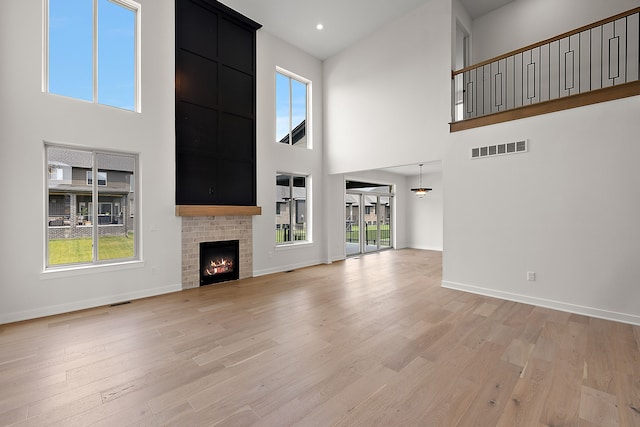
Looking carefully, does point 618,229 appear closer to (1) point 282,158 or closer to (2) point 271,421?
(2) point 271,421

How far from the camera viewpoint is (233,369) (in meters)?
2.60

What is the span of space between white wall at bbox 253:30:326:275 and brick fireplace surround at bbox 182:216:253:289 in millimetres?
180

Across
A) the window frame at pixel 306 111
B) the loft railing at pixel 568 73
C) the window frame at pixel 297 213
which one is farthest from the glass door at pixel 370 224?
the loft railing at pixel 568 73

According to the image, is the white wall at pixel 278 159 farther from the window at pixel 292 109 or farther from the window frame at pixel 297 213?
the window at pixel 292 109

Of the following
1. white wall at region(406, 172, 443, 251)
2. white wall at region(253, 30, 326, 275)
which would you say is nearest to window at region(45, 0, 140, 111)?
white wall at region(253, 30, 326, 275)

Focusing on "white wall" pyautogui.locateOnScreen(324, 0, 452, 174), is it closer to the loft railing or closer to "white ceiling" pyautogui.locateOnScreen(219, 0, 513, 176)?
"white ceiling" pyautogui.locateOnScreen(219, 0, 513, 176)

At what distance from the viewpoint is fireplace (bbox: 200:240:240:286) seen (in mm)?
5562

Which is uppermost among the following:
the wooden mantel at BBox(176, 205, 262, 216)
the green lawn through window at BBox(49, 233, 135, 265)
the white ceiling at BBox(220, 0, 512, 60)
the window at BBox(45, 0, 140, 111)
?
the white ceiling at BBox(220, 0, 512, 60)

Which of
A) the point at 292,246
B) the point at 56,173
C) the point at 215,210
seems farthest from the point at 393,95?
the point at 56,173

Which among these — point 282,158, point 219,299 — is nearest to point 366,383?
point 219,299

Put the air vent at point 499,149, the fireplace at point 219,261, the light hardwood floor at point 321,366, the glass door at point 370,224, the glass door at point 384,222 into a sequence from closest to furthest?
the light hardwood floor at point 321,366 < the air vent at point 499,149 < the fireplace at point 219,261 < the glass door at point 370,224 < the glass door at point 384,222

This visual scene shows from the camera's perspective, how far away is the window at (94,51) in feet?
13.5

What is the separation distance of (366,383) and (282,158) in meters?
5.40

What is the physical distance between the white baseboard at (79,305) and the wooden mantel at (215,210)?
134 centimetres
